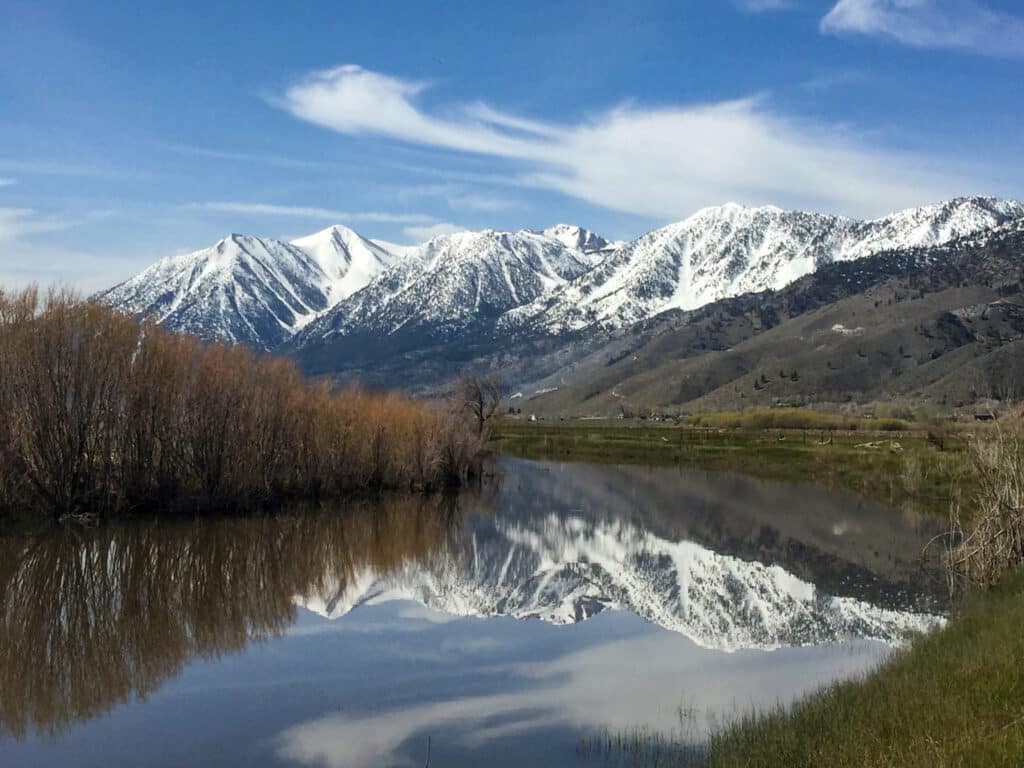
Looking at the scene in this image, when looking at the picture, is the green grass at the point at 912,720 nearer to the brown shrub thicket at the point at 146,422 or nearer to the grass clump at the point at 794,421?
the brown shrub thicket at the point at 146,422

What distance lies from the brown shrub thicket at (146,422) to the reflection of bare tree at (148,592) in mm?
3559

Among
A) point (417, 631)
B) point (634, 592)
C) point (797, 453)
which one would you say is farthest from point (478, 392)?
point (417, 631)

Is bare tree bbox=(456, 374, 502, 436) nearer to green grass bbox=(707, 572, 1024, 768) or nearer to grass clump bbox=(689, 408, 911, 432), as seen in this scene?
grass clump bbox=(689, 408, 911, 432)

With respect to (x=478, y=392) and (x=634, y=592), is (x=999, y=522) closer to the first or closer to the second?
(x=634, y=592)

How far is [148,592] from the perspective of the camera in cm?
3009

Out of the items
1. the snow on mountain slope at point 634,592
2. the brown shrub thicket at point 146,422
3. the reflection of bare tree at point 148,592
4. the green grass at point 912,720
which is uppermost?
the brown shrub thicket at point 146,422

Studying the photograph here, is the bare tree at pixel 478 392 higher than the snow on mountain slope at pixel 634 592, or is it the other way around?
the bare tree at pixel 478 392

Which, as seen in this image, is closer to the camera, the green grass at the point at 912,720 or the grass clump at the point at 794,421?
the green grass at the point at 912,720

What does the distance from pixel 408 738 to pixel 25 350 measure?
105ft

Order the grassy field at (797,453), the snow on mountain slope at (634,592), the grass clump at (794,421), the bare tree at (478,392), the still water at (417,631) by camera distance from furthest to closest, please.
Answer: the grass clump at (794,421)
the bare tree at (478,392)
the grassy field at (797,453)
the snow on mountain slope at (634,592)
the still water at (417,631)

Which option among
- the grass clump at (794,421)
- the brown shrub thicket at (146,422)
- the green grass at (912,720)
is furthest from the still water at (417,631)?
the grass clump at (794,421)

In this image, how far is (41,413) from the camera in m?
Result: 42.8

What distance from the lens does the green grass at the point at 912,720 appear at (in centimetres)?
1158

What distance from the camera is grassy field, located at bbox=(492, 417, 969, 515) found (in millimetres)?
67375
